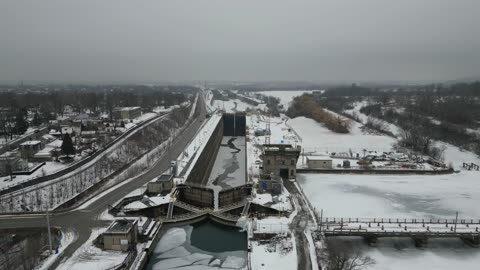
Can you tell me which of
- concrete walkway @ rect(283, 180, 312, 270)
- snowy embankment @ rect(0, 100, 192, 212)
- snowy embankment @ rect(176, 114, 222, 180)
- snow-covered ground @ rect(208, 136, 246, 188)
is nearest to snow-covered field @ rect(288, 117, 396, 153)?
snow-covered ground @ rect(208, 136, 246, 188)

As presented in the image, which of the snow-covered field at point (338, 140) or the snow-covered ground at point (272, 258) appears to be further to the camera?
the snow-covered field at point (338, 140)

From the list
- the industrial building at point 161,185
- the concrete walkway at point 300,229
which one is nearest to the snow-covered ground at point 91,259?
the industrial building at point 161,185

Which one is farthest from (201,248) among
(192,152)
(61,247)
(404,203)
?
(192,152)

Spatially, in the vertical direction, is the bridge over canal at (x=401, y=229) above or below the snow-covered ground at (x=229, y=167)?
above

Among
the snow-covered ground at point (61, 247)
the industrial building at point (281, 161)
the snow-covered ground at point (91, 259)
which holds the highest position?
the industrial building at point (281, 161)

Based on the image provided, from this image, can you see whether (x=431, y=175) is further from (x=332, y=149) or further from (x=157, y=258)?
(x=157, y=258)

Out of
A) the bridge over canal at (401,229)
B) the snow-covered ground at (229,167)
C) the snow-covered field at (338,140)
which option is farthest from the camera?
the snow-covered field at (338,140)

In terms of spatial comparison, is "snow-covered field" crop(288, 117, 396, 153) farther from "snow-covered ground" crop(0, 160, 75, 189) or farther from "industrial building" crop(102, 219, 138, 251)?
"industrial building" crop(102, 219, 138, 251)

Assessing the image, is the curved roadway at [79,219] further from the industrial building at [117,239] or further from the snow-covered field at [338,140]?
the snow-covered field at [338,140]

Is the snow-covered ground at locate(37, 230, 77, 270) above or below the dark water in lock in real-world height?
above

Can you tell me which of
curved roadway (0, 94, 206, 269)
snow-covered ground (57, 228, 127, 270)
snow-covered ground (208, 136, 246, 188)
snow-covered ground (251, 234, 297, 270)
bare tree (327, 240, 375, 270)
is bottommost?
snow-covered ground (208, 136, 246, 188)
